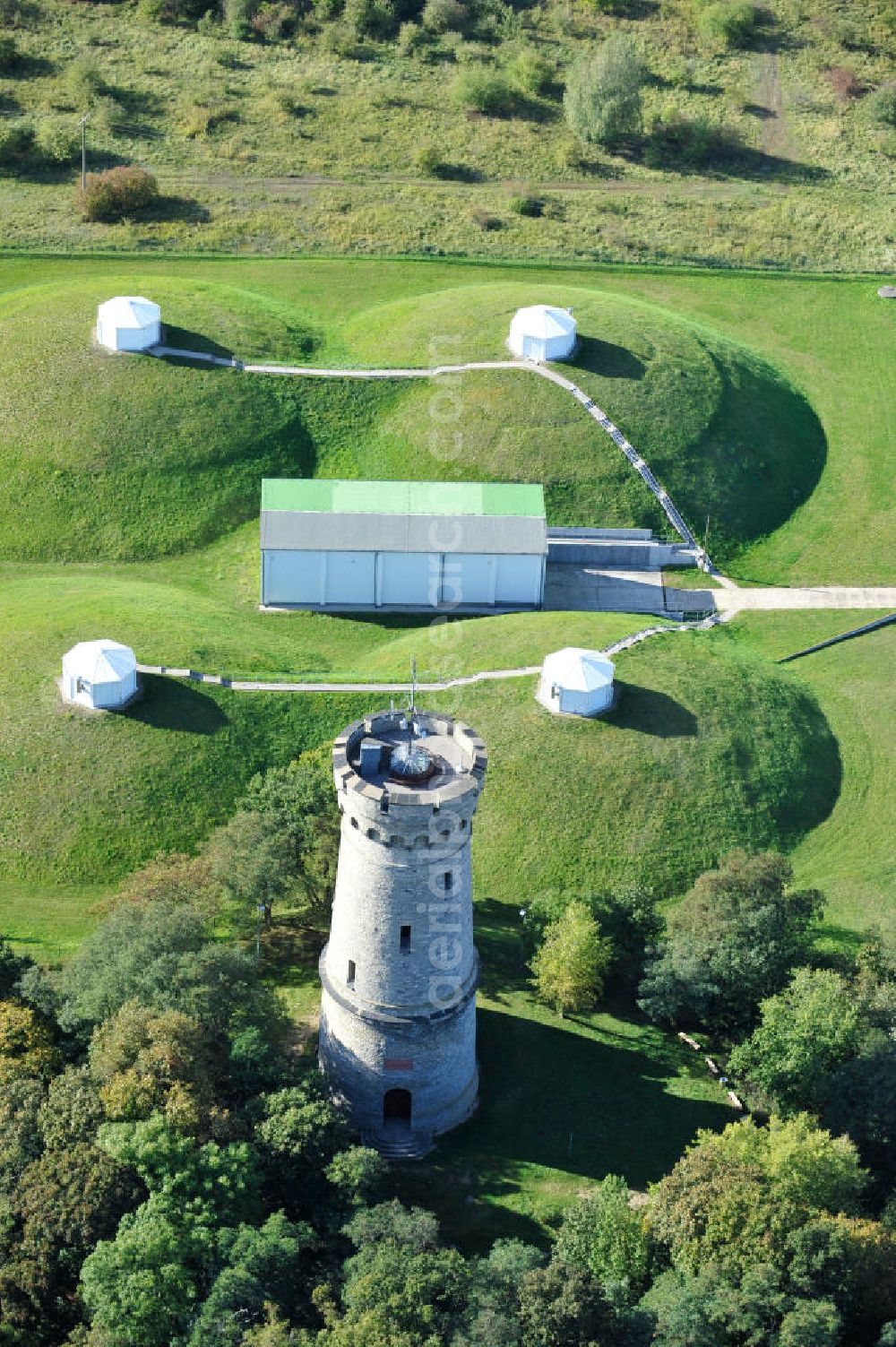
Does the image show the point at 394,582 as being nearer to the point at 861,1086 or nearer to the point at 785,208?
the point at 861,1086

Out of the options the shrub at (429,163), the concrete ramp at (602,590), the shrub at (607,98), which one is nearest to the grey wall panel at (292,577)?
the concrete ramp at (602,590)

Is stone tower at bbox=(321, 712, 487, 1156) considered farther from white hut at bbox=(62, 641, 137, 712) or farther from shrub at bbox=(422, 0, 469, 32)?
shrub at bbox=(422, 0, 469, 32)

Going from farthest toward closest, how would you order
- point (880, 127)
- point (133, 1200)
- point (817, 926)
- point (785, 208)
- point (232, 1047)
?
1. point (880, 127)
2. point (785, 208)
3. point (817, 926)
4. point (232, 1047)
5. point (133, 1200)

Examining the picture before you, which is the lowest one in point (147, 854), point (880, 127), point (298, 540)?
point (147, 854)

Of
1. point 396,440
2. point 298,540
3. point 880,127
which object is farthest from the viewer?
point 880,127

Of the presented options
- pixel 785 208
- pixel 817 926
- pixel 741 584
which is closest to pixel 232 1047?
pixel 817 926

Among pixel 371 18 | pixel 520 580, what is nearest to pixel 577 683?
pixel 520 580

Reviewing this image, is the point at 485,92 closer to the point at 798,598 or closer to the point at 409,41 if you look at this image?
the point at 409,41
